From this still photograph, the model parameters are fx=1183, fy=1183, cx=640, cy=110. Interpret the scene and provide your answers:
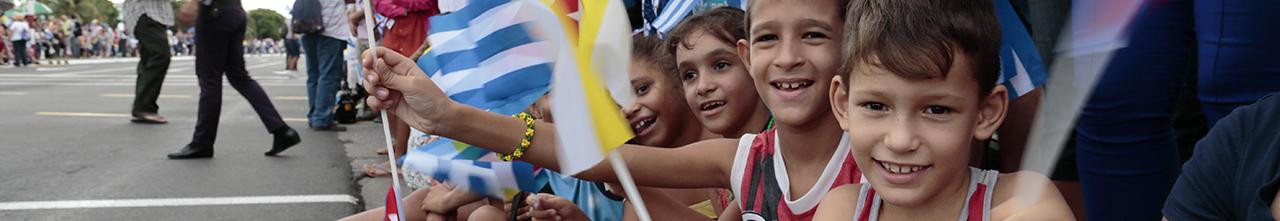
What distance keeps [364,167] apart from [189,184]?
2.41 feet

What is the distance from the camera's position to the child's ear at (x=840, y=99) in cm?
157

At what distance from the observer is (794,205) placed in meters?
1.87

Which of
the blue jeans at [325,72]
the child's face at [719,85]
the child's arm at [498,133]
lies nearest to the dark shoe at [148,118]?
the blue jeans at [325,72]

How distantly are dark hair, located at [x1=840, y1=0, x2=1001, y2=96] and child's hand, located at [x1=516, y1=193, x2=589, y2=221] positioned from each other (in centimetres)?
107

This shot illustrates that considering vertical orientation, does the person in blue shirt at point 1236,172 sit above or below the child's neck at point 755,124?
above

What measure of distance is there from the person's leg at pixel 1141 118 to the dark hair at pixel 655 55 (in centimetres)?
101

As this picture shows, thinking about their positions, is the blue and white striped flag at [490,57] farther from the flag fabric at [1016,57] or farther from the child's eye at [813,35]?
the flag fabric at [1016,57]

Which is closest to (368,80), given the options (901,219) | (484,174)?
(484,174)

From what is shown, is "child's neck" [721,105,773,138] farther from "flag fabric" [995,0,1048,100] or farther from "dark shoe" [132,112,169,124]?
"dark shoe" [132,112,169,124]

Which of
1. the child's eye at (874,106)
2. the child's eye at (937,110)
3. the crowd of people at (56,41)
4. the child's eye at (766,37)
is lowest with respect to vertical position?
the crowd of people at (56,41)

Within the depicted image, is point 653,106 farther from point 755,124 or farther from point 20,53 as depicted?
point 20,53

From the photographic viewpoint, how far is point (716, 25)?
237 cm

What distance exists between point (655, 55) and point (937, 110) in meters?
1.29

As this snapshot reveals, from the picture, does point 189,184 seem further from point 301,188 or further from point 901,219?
point 901,219
